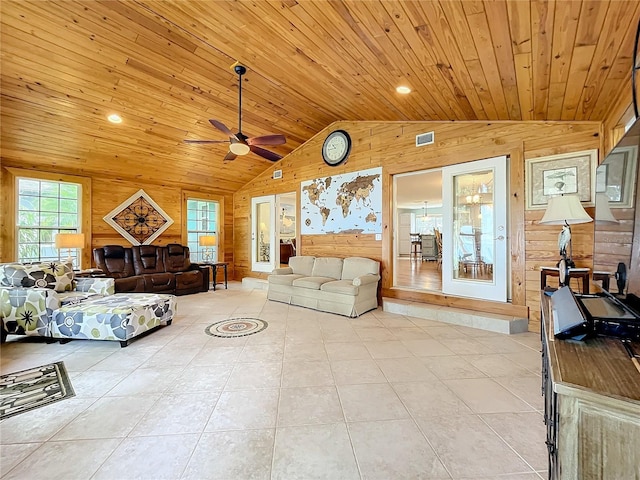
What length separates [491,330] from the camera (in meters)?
3.59

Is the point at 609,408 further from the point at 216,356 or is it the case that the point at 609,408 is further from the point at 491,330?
the point at 491,330

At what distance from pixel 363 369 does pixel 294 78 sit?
11.3 ft

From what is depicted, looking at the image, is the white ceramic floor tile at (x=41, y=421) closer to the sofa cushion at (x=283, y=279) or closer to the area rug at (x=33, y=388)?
the area rug at (x=33, y=388)

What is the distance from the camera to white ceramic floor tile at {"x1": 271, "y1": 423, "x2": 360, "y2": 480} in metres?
1.42

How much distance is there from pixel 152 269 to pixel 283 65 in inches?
179

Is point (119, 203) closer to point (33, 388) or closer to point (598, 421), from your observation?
point (33, 388)

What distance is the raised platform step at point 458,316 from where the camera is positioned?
352cm

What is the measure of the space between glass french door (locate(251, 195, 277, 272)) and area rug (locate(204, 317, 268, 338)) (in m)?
2.91

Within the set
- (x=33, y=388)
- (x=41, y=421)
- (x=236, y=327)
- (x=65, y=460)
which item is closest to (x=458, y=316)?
(x=236, y=327)

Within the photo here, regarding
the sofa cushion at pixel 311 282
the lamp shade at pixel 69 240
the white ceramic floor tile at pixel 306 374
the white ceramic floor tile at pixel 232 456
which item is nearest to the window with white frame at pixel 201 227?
the lamp shade at pixel 69 240

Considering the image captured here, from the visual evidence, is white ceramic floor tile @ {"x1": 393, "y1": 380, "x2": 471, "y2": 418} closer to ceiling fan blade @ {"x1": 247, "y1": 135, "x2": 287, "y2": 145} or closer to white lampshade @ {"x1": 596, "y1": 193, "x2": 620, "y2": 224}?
white lampshade @ {"x1": 596, "y1": 193, "x2": 620, "y2": 224}

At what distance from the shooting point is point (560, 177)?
11.2ft

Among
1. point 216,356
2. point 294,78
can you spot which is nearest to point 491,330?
point 216,356

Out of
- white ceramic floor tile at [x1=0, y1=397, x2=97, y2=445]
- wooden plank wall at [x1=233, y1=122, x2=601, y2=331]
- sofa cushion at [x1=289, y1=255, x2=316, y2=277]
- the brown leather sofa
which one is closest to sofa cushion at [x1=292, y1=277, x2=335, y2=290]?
sofa cushion at [x1=289, y1=255, x2=316, y2=277]
